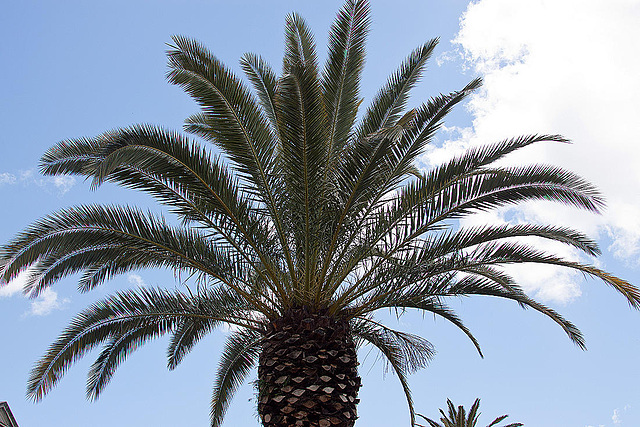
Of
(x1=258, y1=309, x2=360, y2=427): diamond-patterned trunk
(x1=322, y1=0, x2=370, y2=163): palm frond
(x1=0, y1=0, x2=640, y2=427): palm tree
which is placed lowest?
(x1=258, y1=309, x2=360, y2=427): diamond-patterned trunk

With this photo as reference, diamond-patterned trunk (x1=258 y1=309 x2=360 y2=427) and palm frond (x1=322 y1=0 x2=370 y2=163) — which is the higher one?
palm frond (x1=322 y1=0 x2=370 y2=163)

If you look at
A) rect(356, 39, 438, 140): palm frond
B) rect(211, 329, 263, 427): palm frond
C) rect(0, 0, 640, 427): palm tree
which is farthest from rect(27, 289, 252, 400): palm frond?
rect(356, 39, 438, 140): palm frond

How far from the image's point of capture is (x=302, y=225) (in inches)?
327

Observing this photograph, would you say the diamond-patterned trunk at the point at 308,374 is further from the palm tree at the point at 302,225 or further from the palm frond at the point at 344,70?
the palm frond at the point at 344,70

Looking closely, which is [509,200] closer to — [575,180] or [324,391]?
[575,180]

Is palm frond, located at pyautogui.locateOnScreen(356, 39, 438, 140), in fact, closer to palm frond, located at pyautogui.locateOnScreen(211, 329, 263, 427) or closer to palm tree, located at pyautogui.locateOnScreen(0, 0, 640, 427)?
palm tree, located at pyautogui.locateOnScreen(0, 0, 640, 427)

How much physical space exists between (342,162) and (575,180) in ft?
10.6

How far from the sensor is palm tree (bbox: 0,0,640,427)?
755 centimetres

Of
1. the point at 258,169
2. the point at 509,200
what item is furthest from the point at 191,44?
the point at 509,200

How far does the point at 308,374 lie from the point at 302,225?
A: 2063 mm

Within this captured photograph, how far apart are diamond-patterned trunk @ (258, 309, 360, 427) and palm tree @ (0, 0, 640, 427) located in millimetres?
20

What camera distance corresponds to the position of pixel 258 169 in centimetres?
791

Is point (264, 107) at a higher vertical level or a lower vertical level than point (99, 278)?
higher

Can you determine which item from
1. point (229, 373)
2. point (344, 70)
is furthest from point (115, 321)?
point (344, 70)
